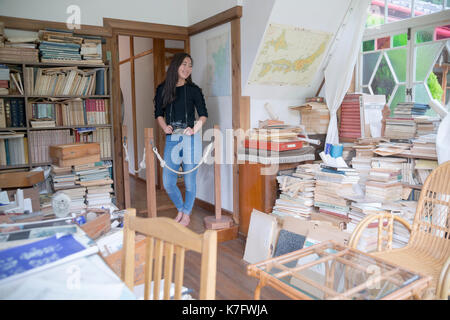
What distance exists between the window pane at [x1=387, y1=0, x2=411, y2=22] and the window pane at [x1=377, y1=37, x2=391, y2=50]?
18cm

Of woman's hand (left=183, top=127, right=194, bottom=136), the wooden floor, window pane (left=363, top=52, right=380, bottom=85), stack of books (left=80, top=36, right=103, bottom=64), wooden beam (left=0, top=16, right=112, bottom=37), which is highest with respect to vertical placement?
wooden beam (left=0, top=16, right=112, bottom=37)

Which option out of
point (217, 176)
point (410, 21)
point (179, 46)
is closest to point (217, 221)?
point (217, 176)

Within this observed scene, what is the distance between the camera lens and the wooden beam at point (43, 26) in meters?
3.44

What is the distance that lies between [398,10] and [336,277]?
115 inches

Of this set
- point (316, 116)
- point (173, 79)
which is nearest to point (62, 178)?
point (173, 79)

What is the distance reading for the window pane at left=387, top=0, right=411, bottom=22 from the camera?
132 inches

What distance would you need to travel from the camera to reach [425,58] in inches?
128

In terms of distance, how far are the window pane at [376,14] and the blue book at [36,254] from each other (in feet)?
11.3

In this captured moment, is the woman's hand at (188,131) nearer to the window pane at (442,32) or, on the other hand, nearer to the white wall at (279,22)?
the white wall at (279,22)

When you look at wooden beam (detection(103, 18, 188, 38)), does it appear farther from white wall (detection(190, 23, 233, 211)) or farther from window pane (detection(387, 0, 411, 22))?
window pane (detection(387, 0, 411, 22))

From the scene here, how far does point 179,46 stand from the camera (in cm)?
550

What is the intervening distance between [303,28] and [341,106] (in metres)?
0.86

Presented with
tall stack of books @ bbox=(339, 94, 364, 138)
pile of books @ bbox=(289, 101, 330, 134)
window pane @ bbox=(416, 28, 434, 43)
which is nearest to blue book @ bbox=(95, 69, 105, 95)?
pile of books @ bbox=(289, 101, 330, 134)
